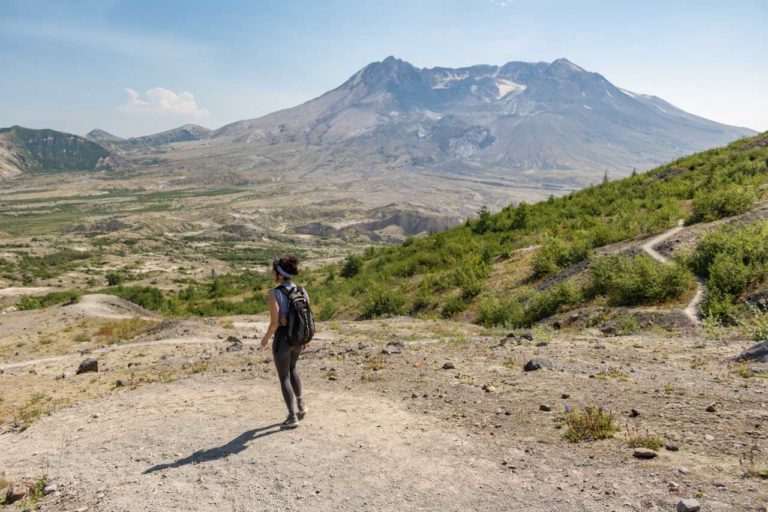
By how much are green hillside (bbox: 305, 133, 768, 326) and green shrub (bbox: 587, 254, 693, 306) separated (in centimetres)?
3

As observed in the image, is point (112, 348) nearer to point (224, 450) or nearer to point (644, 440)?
point (224, 450)

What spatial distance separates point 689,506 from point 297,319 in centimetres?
415

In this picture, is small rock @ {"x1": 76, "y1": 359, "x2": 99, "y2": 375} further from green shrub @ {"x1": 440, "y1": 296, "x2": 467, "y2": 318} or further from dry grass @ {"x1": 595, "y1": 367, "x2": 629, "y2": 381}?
dry grass @ {"x1": 595, "y1": 367, "x2": 629, "y2": 381}

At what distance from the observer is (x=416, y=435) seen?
5816 mm

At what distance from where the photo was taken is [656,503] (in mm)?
3957

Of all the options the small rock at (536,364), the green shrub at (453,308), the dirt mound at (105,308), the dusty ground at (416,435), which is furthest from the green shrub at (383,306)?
the dirt mound at (105,308)

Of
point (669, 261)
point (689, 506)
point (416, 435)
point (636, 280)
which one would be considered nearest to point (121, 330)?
point (416, 435)

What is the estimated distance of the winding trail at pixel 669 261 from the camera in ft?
34.0

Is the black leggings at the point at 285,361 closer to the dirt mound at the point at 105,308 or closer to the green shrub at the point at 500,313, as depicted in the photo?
the green shrub at the point at 500,313

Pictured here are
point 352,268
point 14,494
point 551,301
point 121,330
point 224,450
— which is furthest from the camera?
point 352,268

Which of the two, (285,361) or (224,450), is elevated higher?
(285,361)

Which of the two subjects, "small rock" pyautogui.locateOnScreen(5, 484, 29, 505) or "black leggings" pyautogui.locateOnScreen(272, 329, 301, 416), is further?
"black leggings" pyautogui.locateOnScreen(272, 329, 301, 416)

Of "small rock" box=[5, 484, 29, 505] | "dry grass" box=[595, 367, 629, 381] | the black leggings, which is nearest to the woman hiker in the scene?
the black leggings

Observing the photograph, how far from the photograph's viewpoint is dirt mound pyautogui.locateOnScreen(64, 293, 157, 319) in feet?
67.7
